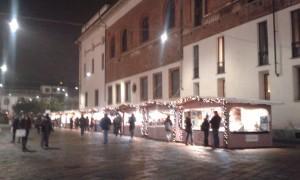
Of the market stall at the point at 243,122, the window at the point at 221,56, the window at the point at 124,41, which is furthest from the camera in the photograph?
the window at the point at 124,41

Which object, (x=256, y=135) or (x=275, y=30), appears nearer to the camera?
(x=256, y=135)

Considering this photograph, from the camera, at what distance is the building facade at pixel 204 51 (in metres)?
27.2

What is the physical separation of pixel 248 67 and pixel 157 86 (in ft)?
50.1

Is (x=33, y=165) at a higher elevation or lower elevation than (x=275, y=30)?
lower

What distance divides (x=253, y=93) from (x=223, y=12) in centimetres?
663

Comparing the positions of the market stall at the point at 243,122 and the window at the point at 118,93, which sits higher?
the window at the point at 118,93

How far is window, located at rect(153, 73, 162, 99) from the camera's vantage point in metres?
43.7

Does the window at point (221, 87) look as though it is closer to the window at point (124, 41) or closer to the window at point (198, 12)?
the window at point (198, 12)

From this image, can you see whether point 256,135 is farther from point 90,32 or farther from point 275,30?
point 90,32

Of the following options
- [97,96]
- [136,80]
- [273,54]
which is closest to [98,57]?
[97,96]

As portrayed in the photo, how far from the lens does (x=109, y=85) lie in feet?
193

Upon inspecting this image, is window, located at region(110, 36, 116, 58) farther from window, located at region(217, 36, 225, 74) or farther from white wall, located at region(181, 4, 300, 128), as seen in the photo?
window, located at region(217, 36, 225, 74)

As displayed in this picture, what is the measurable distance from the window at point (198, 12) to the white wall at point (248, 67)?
196 centimetres

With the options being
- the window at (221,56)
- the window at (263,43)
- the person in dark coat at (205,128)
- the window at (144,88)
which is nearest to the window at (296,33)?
the window at (263,43)
